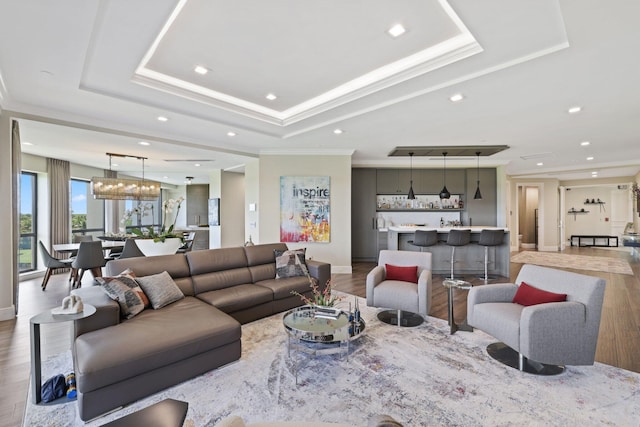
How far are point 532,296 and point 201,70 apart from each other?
3.93m

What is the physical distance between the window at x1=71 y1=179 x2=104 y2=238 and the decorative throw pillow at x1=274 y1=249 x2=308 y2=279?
6.46 metres

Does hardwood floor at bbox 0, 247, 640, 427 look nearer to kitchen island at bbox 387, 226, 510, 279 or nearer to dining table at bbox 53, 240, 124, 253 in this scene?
kitchen island at bbox 387, 226, 510, 279

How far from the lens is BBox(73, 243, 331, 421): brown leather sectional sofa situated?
1941 millimetres

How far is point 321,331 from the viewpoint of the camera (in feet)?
8.18

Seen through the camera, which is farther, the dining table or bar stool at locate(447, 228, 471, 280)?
bar stool at locate(447, 228, 471, 280)

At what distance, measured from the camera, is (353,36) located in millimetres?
2490

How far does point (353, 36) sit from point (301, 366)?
9.24 ft

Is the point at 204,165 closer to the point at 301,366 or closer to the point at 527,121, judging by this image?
the point at 301,366

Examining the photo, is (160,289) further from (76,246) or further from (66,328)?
(76,246)

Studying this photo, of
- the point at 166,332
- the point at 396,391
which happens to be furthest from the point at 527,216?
the point at 166,332

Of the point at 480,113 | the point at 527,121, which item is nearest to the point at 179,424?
the point at 480,113

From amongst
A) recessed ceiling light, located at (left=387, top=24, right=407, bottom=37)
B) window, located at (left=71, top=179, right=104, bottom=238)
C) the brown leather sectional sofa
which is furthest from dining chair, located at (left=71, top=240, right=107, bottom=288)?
recessed ceiling light, located at (left=387, top=24, right=407, bottom=37)

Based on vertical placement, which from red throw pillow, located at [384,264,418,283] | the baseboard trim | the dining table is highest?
the dining table

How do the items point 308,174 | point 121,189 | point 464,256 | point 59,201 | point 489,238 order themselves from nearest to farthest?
point 489,238, point 121,189, point 308,174, point 464,256, point 59,201
